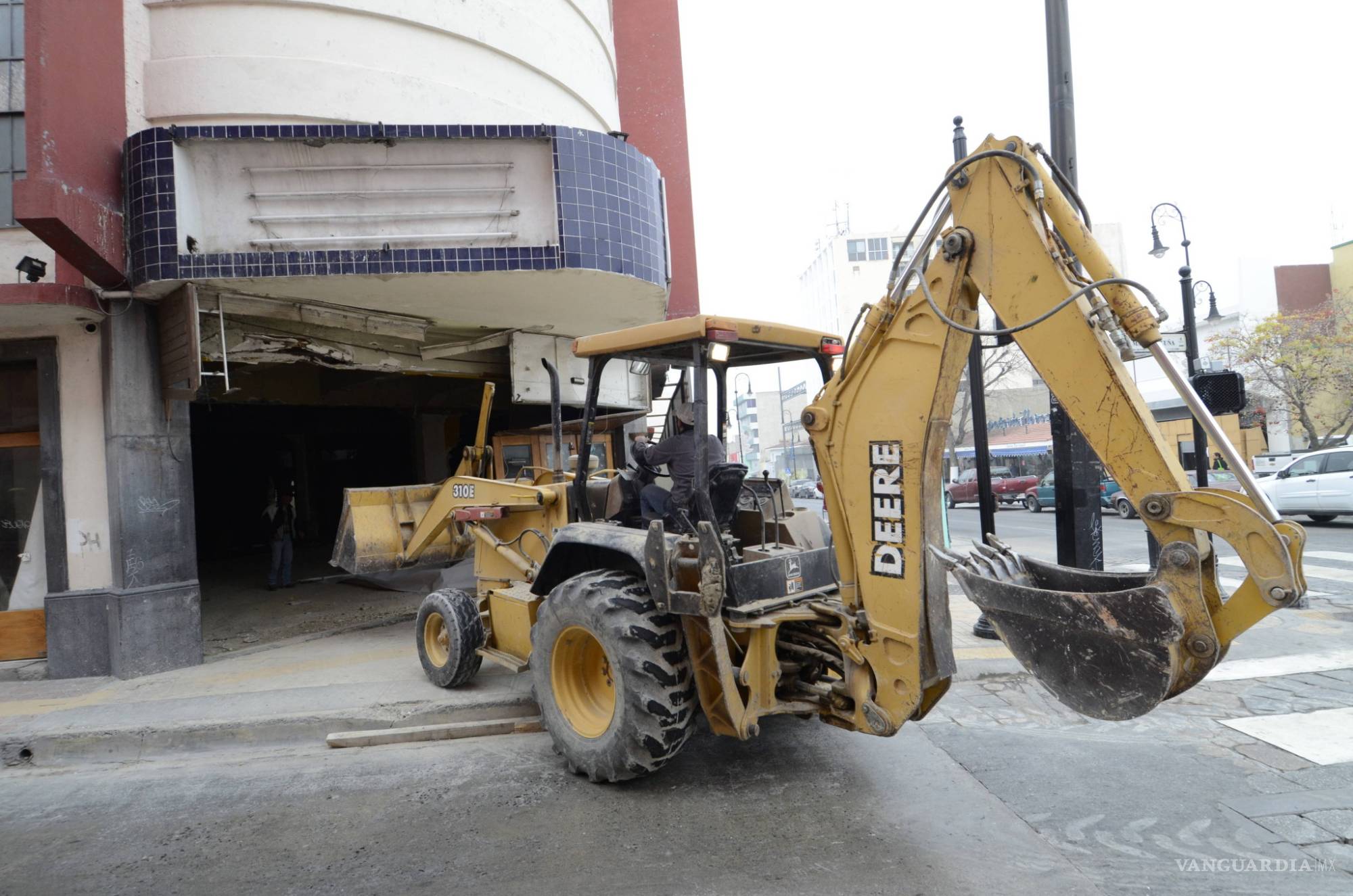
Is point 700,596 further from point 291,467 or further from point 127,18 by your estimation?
point 291,467

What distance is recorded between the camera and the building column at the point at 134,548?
729cm

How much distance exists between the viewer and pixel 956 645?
7203 millimetres

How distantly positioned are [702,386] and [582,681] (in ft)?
6.47

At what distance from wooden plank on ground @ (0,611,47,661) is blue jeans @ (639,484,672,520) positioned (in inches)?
273

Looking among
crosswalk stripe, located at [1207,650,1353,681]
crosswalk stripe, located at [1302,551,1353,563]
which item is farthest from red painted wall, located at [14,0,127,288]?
crosswalk stripe, located at [1302,551,1353,563]

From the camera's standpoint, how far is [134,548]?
7309 mm

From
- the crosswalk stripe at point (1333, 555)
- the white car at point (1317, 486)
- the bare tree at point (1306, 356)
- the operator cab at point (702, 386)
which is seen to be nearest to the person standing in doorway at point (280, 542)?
the operator cab at point (702, 386)

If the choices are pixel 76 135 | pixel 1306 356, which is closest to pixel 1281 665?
pixel 76 135

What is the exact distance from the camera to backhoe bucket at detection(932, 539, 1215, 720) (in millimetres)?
2674

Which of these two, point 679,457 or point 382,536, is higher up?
point 679,457

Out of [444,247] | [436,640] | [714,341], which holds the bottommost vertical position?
[436,640]

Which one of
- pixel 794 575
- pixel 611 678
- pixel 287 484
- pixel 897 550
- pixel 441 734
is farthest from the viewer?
pixel 287 484

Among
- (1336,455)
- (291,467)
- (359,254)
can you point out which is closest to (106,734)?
(359,254)

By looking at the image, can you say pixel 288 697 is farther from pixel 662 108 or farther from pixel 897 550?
pixel 662 108
